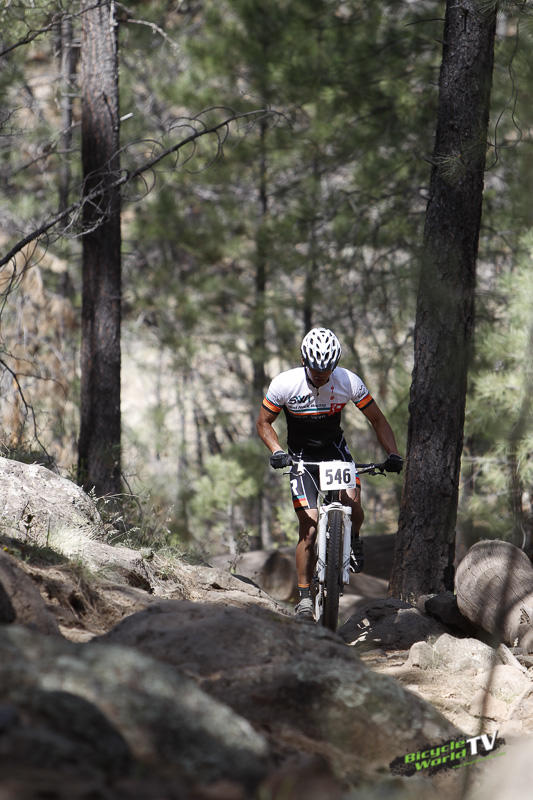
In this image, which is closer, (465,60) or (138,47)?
(465,60)

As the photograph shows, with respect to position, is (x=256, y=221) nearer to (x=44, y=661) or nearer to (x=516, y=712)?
(x=516, y=712)

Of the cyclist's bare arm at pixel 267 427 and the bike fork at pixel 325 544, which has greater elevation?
the cyclist's bare arm at pixel 267 427

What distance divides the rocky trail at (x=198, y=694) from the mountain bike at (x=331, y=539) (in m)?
0.57

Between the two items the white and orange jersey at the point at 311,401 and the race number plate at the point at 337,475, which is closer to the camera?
the race number plate at the point at 337,475

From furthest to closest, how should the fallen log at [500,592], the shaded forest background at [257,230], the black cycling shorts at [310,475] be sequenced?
1. the shaded forest background at [257,230]
2. the black cycling shorts at [310,475]
3. the fallen log at [500,592]

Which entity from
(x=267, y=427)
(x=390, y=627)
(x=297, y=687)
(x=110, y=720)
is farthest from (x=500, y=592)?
(x=110, y=720)

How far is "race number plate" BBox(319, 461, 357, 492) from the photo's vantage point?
5.55 meters

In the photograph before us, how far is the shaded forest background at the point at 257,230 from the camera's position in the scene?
460 inches

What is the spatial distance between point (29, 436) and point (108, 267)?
3.64 metres

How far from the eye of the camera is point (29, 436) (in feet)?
39.9

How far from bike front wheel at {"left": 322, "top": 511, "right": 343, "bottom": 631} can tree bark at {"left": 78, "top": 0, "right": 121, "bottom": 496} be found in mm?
4558

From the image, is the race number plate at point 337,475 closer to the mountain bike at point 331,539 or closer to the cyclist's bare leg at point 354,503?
the mountain bike at point 331,539

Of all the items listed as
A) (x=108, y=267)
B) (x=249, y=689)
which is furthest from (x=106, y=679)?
(x=108, y=267)

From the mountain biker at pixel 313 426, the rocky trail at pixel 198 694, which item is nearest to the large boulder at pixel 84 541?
the rocky trail at pixel 198 694
